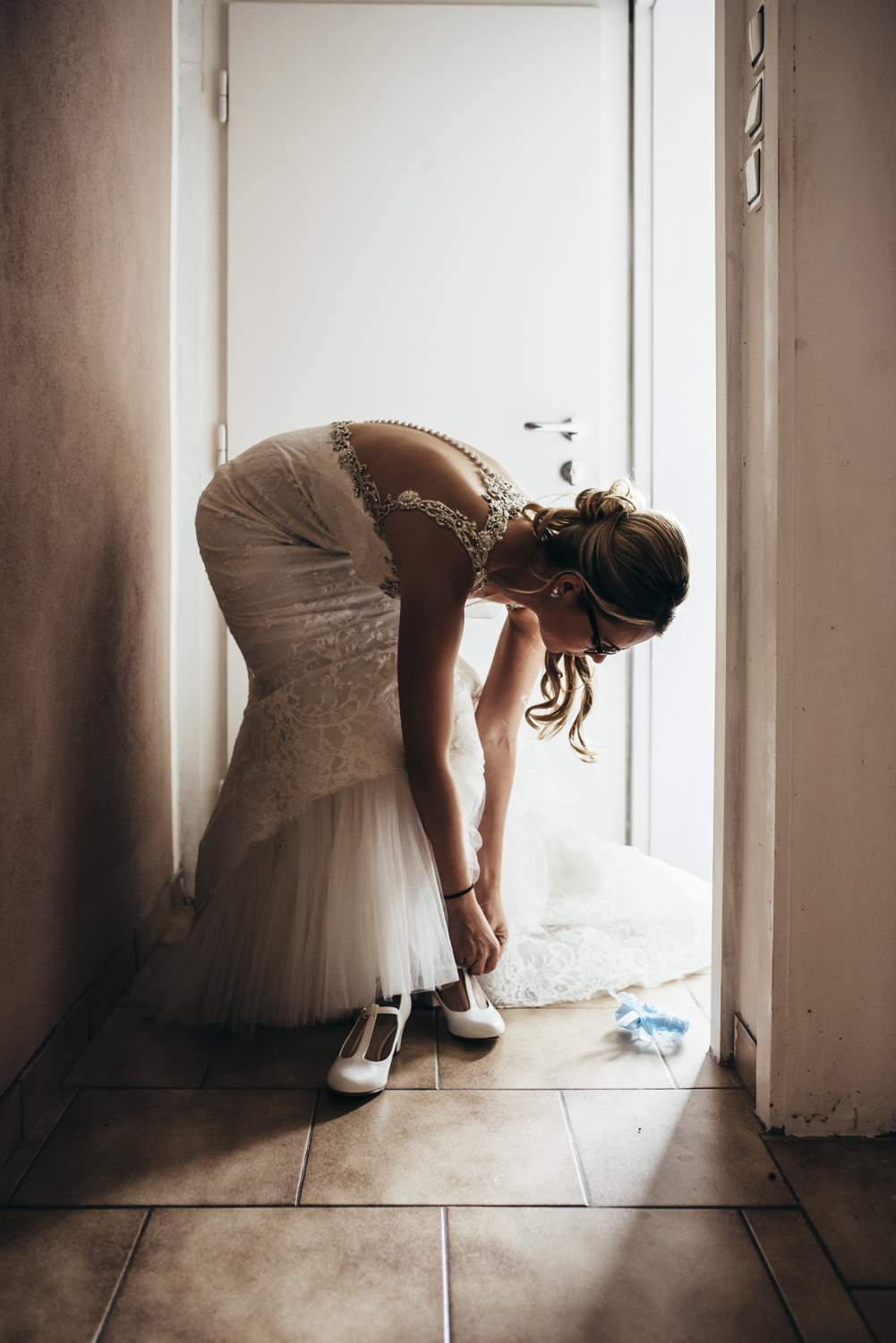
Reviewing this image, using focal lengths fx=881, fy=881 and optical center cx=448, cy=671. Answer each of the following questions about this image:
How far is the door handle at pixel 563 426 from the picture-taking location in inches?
81.6

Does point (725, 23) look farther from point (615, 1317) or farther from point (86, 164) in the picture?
point (615, 1317)

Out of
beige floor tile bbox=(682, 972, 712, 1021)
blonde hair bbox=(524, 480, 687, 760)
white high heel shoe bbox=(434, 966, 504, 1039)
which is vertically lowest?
beige floor tile bbox=(682, 972, 712, 1021)

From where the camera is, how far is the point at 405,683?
1.25 m

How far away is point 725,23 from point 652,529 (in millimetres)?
729

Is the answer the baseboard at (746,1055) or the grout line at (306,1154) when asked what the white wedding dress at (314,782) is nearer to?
the grout line at (306,1154)

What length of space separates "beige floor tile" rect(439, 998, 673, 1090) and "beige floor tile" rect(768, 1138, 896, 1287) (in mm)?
230

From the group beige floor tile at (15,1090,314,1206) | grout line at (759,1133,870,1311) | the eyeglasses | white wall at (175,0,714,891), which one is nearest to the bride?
the eyeglasses

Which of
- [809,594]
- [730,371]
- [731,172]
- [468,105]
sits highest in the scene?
[468,105]

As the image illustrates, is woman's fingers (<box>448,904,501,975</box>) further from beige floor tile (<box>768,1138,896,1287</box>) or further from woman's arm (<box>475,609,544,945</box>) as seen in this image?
beige floor tile (<box>768,1138,896,1287</box>)

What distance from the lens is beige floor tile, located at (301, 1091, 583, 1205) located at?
1053 mm

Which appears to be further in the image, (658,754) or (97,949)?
(658,754)

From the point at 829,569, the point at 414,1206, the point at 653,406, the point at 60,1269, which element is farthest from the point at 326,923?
the point at 653,406

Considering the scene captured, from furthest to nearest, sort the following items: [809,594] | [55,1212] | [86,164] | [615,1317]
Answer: [86,164] → [809,594] → [55,1212] → [615,1317]

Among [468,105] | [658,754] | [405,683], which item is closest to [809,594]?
[405,683]
